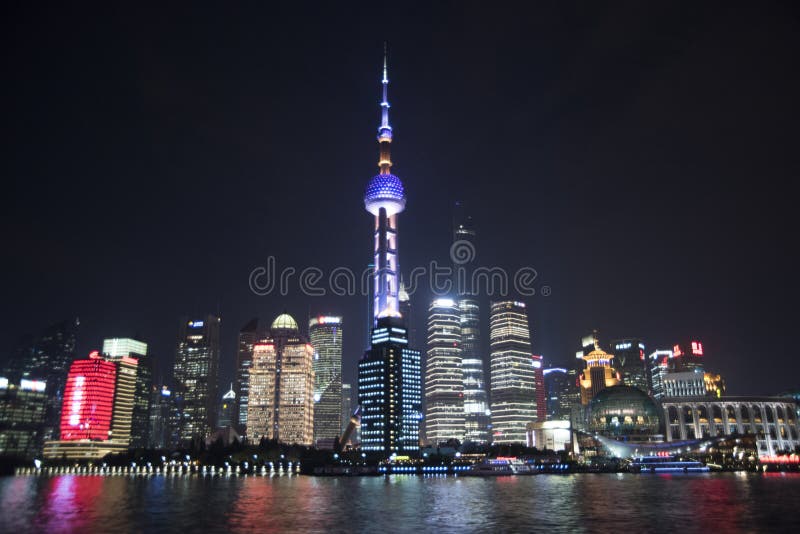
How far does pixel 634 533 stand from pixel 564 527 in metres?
7.47

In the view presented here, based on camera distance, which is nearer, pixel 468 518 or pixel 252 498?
pixel 468 518

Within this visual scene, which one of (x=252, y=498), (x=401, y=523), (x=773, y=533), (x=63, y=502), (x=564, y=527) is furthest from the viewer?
(x=252, y=498)

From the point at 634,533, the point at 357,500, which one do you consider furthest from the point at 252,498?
the point at 634,533

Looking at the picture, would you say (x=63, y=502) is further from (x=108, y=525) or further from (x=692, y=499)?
(x=692, y=499)

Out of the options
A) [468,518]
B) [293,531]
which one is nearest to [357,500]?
[468,518]

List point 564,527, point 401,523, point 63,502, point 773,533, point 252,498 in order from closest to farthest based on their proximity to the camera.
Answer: point 773,533
point 564,527
point 401,523
point 63,502
point 252,498

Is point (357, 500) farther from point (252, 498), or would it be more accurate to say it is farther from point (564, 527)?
point (564, 527)

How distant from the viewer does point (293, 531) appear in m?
63.3

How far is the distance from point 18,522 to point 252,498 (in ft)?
131

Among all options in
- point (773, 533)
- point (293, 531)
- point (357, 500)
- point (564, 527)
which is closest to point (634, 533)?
point (564, 527)

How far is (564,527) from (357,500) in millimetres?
44409

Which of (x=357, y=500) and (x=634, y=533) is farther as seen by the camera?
(x=357, y=500)

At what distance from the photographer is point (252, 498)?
104 m

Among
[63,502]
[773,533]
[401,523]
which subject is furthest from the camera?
[63,502]
